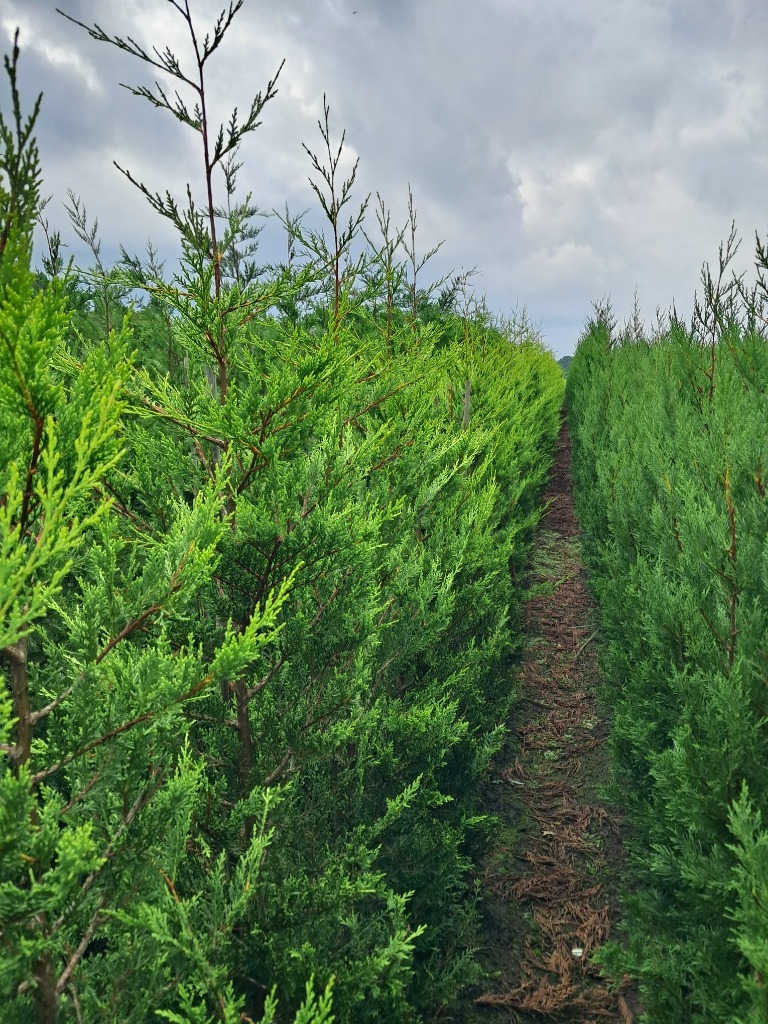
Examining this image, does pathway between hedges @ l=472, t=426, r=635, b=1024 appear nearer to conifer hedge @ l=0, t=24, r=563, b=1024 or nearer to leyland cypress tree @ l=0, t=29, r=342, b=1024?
conifer hedge @ l=0, t=24, r=563, b=1024

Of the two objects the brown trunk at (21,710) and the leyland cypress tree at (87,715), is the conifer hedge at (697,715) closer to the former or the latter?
the leyland cypress tree at (87,715)

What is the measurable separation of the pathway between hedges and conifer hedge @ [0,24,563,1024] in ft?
0.91

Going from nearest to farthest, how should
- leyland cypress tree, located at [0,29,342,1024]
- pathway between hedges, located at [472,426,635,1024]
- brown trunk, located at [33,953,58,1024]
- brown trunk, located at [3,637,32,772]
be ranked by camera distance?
1. leyland cypress tree, located at [0,29,342,1024]
2. brown trunk, located at [3,637,32,772]
3. brown trunk, located at [33,953,58,1024]
4. pathway between hedges, located at [472,426,635,1024]

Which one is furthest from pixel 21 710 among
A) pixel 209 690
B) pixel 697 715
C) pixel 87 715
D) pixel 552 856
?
pixel 552 856

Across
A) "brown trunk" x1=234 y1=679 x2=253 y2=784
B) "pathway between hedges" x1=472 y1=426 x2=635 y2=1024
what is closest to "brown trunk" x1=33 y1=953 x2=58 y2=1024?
"brown trunk" x1=234 y1=679 x2=253 y2=784

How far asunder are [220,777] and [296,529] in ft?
4.19

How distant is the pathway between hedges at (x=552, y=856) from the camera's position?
11.4 feet

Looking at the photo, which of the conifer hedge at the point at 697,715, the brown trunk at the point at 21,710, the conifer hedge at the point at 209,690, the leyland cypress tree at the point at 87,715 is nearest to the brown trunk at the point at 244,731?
the conifer hedge at the point at 209,690

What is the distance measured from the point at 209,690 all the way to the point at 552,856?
345cm

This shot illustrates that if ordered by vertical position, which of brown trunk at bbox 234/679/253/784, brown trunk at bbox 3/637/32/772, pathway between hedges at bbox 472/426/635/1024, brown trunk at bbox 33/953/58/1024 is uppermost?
brown trunk at bbox 3/637/32/772

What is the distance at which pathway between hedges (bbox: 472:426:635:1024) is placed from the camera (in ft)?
11.4

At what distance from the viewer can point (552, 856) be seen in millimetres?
4504

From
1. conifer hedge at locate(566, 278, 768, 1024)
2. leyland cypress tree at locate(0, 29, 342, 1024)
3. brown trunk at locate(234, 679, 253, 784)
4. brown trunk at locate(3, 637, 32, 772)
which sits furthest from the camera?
brown trunk at locate(234, 679, 253, 784)

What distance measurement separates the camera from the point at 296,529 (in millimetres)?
2559
